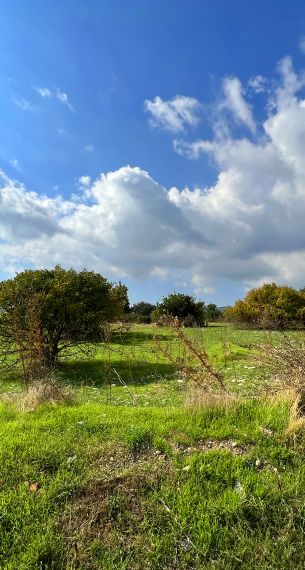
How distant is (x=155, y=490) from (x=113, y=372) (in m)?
10.7

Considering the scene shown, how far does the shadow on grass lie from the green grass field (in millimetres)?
7262

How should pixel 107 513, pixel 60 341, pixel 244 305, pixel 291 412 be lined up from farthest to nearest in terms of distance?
pixel 244 305
pixel 60 341
pixel 291 412
pixel 107 513

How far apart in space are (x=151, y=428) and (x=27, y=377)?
199 inches

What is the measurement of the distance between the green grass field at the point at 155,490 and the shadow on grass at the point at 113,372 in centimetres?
726

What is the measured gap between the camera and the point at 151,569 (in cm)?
354

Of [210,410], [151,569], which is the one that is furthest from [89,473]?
[210,410]

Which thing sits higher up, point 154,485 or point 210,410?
point 210,410

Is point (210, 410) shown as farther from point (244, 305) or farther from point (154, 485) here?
point (244, 305)

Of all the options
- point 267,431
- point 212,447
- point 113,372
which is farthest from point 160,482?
point 113,372

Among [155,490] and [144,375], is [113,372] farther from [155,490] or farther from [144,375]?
[155,490]

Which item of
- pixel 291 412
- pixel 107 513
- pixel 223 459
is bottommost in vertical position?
pixel 107 513

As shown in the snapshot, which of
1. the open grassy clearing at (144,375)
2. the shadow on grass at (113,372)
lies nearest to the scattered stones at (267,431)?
the open grassy clearing at (144,375)

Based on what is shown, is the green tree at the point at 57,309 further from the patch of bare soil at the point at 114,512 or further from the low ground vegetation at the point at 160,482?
the patch of bare soil at the point at 114,512

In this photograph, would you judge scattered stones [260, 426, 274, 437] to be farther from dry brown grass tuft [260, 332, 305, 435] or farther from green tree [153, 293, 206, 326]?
green tree [153, 293, 206, 326]
